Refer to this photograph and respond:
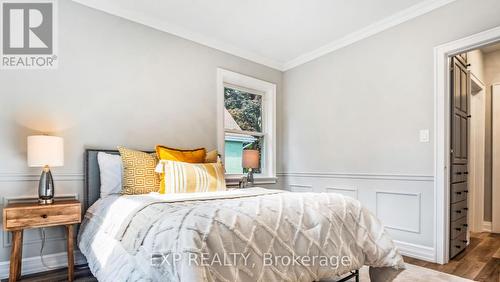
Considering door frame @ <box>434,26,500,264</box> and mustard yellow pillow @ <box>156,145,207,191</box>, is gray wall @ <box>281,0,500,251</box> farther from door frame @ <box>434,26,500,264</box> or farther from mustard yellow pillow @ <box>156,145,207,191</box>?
mustard yellow pillow @ <box>156,145,207,191</box>

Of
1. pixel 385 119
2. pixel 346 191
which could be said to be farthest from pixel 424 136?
pixel 346 191

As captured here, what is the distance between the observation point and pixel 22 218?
1996 millimetres

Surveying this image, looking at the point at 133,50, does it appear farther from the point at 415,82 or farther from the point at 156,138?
the point at 415,82

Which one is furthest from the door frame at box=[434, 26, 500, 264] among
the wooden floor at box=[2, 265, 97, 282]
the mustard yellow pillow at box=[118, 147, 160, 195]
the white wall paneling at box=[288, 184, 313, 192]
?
the wooden floor at box=[2, 265, 97, 282]

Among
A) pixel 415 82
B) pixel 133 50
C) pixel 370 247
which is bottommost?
pixel 370 247

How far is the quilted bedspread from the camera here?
48.8 inches

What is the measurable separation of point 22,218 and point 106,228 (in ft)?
1.98

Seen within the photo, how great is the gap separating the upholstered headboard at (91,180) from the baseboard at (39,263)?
44 cm

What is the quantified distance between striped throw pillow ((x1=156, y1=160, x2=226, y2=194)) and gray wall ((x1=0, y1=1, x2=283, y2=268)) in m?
0.74

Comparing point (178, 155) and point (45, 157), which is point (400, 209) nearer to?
point (178, 155)

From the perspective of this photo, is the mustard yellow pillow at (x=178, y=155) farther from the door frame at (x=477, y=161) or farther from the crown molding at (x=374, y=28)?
the door frame at (x=477, y=161)

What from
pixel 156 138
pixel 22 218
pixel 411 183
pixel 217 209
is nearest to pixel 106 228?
pixel 22 218

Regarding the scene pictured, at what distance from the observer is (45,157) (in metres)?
2.14

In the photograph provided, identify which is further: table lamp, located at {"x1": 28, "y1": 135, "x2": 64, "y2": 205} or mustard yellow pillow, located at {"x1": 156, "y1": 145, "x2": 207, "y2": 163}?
mustard yellow pillow, located at {"x1": 156, "y1": 145, "x2": 207, "y2": 163}
